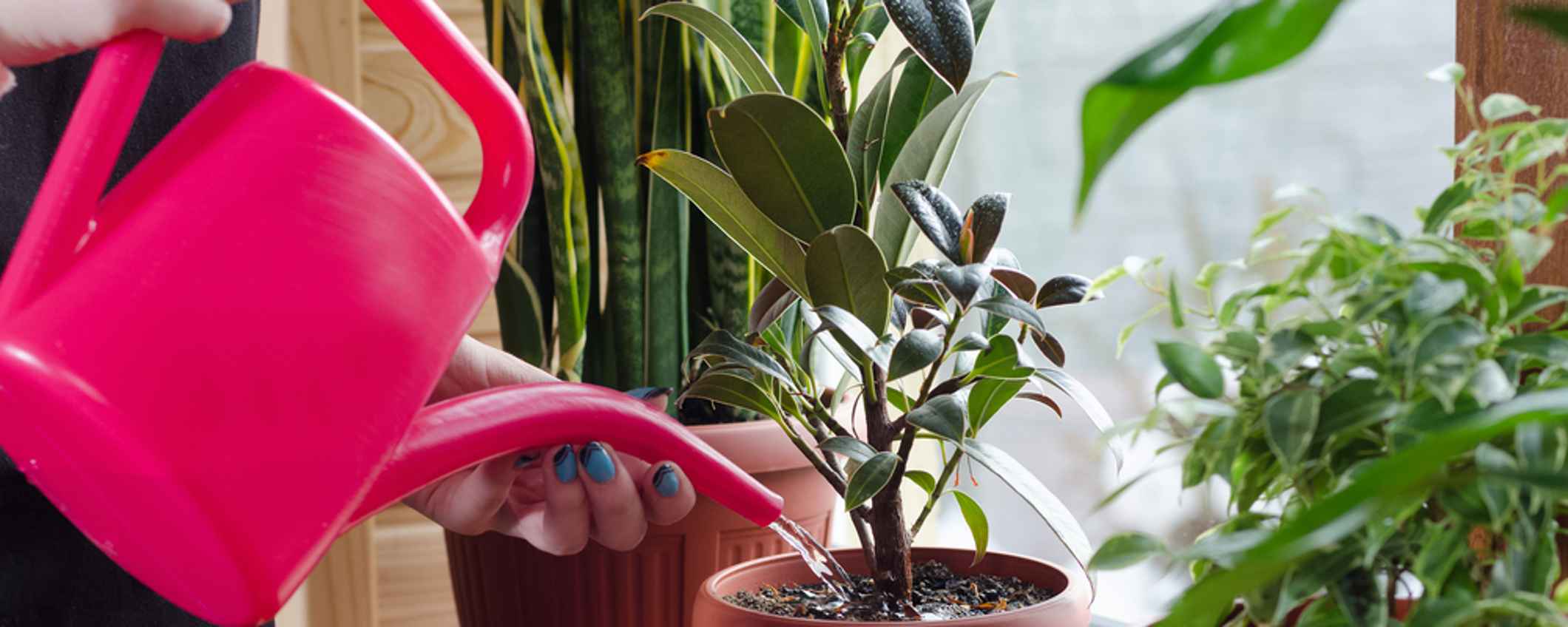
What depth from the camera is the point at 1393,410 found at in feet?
0.91

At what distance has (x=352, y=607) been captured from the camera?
1.30 metres

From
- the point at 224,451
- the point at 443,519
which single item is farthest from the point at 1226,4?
the point at 443,519

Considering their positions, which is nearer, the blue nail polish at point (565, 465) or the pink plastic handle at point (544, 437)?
the pink plastic handle at point (544, 437)

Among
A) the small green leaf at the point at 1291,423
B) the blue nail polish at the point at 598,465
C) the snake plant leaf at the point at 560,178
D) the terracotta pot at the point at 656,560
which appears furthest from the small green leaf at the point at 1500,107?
the snake plant leaf at the point at 560,178

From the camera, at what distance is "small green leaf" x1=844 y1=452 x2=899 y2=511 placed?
53 cm

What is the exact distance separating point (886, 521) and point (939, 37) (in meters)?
0.25

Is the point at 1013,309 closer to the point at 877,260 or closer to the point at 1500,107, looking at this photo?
the point at 877,260

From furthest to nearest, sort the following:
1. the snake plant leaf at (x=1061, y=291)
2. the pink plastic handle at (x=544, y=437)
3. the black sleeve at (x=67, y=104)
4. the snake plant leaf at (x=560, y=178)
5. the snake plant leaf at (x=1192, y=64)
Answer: the snake plant leaf at (x=560, y=178)
the black sleeve at (x=67, y=104)
the snake plant leaf at (x=1061, y=291)
the pink plastic handle at (x=544, y=437)
the snake plant leaf at (x=1192, y=64)

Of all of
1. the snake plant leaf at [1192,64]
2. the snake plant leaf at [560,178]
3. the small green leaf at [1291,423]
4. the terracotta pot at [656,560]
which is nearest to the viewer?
the snake plant leaf at [1192,64]

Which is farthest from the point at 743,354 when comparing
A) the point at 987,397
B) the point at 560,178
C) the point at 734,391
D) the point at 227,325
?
the point at 560,178

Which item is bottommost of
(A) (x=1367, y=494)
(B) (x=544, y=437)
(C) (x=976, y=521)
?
(C) (x=976, y=521)

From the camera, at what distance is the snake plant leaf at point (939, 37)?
48 centimetres

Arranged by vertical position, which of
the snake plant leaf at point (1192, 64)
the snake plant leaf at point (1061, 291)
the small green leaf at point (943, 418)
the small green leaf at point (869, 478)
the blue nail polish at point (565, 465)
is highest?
the snake plant leaf at point (1192, 64)

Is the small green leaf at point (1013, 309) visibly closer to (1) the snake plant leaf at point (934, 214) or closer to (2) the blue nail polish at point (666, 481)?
Answer: (1) the snake plant leaf at point (934, 214)
